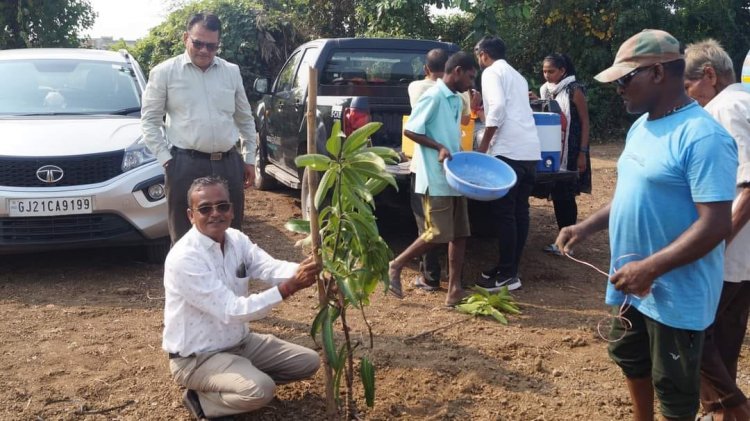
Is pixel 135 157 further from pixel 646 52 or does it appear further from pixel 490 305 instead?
pixel 646 52

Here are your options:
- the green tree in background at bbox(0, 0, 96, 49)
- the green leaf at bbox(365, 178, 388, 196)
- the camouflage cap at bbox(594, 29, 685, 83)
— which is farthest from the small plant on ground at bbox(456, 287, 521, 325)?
the green tree in background at bbox(0, 0, 96, 49)

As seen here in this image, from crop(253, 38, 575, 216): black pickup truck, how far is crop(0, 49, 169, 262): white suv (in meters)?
1.34

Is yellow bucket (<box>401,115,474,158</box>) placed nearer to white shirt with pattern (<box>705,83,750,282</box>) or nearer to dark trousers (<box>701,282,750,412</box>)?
white shirt with pattern (<box>705,83,750,282</box>)

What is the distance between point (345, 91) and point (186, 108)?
2303mm

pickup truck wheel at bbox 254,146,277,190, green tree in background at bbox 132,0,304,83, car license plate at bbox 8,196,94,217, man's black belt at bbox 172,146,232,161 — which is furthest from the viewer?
green tree in background at bbox 132,0,304,83

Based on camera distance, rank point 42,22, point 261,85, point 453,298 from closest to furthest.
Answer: point 453,298, point 261,85, point 42,22

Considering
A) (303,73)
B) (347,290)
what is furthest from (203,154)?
(303,73)

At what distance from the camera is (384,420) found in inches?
142

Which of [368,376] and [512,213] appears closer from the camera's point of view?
[368,376]

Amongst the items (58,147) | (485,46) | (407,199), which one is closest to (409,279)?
(407,199)

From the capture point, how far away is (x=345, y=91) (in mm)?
6754

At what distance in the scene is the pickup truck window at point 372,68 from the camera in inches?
276

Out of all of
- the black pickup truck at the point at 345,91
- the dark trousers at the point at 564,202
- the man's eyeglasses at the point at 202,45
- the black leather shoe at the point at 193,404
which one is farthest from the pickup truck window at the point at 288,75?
the black leather shoe at the point at 193,404

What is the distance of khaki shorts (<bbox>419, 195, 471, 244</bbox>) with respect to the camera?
5.19 m
